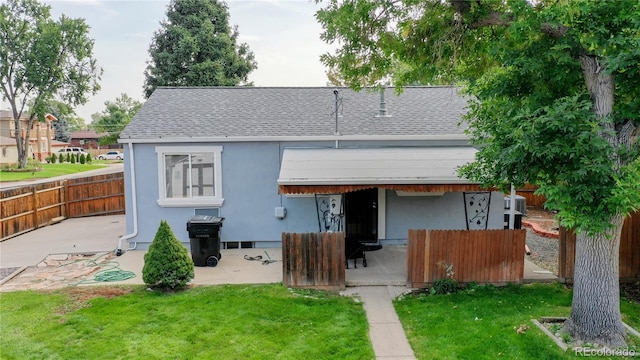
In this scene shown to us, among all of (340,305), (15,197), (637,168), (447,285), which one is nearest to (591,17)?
(637,168)

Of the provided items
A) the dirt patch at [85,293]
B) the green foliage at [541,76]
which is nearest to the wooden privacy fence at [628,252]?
the green foliage at [541,76]

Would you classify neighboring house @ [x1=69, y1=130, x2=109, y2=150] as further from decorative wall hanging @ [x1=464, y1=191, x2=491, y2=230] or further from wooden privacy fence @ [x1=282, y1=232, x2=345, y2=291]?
wooden privacy fence @ [x1=282, y1=232, x2=345, y2=291]

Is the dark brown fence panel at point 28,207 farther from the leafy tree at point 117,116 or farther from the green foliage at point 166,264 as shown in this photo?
the leafy tree at point 117,116

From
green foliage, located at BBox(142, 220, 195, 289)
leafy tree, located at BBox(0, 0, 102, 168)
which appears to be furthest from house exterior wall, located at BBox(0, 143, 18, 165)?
green foliage, located at BBox(142, 220, 195, 289)

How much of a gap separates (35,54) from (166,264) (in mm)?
50697

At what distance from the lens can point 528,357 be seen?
7344 mm

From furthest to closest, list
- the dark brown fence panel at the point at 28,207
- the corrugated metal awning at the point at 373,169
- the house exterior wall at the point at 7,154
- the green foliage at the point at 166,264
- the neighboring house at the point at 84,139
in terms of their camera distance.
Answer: the neighboring house at the point at 84,139, the house exterior wall at the point at 7,154, the dark brown fence panel at the point at 28,207, the corrugated metal awning at the point at 373,169, the green foliage at the point at 166,264

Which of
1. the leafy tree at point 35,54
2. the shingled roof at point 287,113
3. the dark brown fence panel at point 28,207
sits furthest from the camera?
the leafy tree at point 35,54

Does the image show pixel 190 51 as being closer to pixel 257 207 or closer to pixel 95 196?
pixel 95 196

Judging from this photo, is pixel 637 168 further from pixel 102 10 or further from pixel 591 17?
pixel 102 10

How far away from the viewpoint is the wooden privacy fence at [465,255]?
10828 mm

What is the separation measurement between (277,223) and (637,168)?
10.8 metres

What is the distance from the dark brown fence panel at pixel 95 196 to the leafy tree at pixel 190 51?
13969 millimetres

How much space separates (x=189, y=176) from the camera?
1495 centimetres
